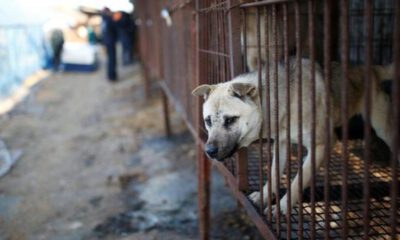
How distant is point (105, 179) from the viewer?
6.14m

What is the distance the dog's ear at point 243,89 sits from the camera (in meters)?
2.67

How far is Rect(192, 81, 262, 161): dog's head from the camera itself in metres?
2.77

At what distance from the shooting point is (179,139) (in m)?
7.77

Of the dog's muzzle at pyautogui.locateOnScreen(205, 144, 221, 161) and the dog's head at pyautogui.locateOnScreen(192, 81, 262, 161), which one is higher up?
the dog's head at pyautogui.locateOnScreen(192, 81, 262, 161)

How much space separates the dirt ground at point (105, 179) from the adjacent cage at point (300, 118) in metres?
1.02

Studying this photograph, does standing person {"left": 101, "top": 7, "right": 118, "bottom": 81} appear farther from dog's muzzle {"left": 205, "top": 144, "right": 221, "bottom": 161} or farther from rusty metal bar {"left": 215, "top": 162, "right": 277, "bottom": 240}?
dog's muzzle {"left": 205, "top": 144, "right": 221, "bottom": 161}

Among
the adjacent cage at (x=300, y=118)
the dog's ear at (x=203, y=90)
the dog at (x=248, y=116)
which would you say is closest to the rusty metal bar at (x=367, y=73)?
the adjacent cage at (x=300, y=118)

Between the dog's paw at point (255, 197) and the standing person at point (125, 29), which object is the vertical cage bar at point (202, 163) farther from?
the standing person at point (125, 29)

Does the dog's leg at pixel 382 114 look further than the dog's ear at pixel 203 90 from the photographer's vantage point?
Yes

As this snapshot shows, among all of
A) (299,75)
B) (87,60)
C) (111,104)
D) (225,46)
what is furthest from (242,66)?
(87,60)

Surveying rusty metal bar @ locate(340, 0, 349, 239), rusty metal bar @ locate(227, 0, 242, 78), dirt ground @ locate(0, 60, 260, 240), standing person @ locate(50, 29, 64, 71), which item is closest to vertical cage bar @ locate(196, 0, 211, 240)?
dirt ground @ locate(0, 60, 260, 240)

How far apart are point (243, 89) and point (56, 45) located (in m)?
14.9

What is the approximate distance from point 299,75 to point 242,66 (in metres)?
1.02

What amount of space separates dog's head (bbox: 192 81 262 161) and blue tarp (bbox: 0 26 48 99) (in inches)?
403
